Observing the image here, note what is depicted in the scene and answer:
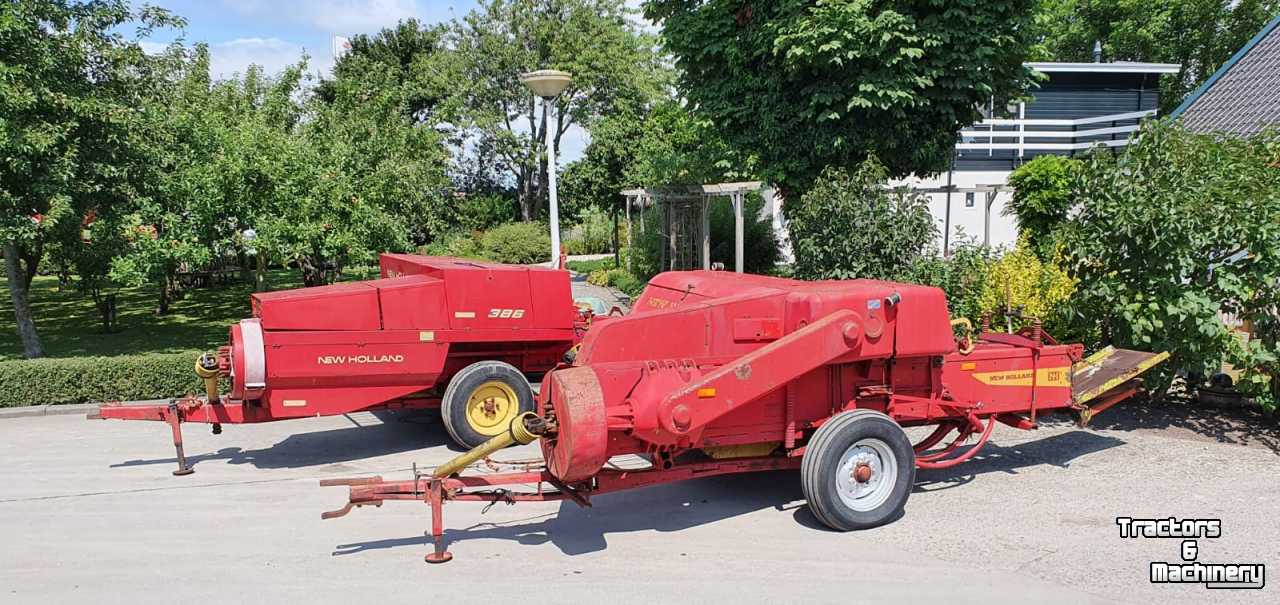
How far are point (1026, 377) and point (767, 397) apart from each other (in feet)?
7.90

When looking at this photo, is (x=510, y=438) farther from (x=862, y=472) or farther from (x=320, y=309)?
(x=320, y=309)

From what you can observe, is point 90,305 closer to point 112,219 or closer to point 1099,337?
point 112,219

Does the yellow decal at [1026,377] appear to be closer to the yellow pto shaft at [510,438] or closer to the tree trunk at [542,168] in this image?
the yellow pto shaft at [510,438]

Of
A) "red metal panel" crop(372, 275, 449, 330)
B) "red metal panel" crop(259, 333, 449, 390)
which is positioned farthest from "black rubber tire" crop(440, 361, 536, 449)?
"red metal panel" crop(372, 275, 449, 330)

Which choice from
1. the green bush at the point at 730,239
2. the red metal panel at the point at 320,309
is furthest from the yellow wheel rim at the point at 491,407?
the green bush at the point at 730,239

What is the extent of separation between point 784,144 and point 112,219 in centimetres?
940

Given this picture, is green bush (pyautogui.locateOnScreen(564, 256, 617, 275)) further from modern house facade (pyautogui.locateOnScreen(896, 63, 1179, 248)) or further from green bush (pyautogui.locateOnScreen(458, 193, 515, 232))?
modern house facade (pyautogui.locateOnScreen(896, 63, 1179, 248))

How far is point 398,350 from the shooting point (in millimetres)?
8406

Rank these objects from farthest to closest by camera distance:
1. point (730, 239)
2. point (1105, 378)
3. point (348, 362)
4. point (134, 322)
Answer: point (730, 239) < point (134, 322) < point (348, 362) < point (1105, 378)

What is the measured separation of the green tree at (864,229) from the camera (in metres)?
11.1

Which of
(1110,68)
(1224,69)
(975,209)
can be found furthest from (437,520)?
(1110,68)

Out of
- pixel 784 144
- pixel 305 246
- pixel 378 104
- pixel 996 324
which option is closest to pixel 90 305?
pixel 378 104

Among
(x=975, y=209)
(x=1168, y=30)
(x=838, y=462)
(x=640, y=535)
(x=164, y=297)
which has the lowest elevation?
(x=640, y=535)

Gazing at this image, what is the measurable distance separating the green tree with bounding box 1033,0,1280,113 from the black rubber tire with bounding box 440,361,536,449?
29.3 metres
